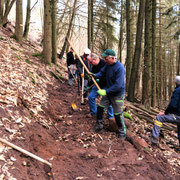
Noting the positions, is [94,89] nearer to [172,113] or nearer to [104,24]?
[172,113]

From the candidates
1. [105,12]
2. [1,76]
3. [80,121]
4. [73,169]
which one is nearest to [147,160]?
[73,169]

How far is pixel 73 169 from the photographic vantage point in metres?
3.16

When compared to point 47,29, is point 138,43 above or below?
below

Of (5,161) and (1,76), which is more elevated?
(1,76)

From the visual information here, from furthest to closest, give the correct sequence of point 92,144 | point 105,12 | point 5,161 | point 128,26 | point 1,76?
point 105,12 → point 128,26 → point 1,76 → point 92,144 → point 5,161

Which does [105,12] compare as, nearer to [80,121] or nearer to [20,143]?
[80,121]

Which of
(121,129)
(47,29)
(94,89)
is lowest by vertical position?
(121,129)

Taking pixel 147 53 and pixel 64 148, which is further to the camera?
pixel 147 53

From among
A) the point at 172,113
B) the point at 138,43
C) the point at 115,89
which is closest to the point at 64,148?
the point at 115,89

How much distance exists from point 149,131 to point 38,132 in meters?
4.05

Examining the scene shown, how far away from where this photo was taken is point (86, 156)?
365 centimetres

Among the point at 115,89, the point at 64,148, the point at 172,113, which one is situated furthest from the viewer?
the point at 172,113

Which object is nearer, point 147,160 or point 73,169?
point 73,169

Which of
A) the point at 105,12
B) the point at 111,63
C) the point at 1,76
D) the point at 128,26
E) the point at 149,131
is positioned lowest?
the point at 149,131
